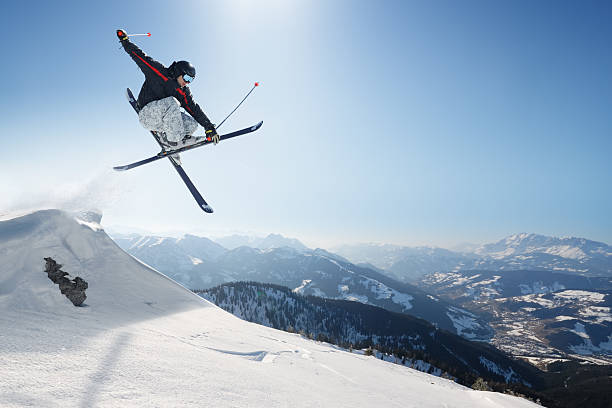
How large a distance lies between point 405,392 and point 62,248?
14454mm

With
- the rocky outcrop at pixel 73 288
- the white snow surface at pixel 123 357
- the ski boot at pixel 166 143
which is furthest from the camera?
the ski boot at pixel 166 143

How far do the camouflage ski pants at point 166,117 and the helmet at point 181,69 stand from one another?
830 millimetres

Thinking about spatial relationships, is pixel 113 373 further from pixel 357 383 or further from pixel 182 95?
pixel 182 95

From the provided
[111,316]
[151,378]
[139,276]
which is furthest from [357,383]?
[139,276]

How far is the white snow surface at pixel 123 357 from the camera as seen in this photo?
3.27 meters

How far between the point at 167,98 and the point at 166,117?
639 millimetres

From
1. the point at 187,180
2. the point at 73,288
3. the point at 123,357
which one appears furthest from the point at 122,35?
the point at 123,357

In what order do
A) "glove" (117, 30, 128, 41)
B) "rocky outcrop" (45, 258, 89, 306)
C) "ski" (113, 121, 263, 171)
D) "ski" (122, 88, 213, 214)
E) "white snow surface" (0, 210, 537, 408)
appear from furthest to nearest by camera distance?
1. "ski" (122, 88, 213, 214)
2. "ski" (113, 121, 263, 171)
3. "glove" (117, 30, 128, 41)
4. "rocky outcrop" (45, 258, 89, 306)
5. "white snow surface" (0, 210, 537, 408)

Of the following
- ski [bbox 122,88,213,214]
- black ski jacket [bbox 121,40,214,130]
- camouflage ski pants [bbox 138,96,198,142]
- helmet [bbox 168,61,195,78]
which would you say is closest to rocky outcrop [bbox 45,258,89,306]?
ski [bbox 122,88,213,214]

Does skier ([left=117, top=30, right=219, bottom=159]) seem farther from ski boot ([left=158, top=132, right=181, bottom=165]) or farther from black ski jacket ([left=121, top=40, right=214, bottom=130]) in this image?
ski boot ([left=158, top=132, right=181, bottom=165])

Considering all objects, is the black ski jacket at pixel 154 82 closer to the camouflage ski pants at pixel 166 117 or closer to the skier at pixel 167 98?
the skier at pixel 167 98

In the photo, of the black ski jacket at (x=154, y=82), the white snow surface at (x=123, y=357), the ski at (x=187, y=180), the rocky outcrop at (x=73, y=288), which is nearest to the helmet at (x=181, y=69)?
the black ski jacket at (x=154, y=82)

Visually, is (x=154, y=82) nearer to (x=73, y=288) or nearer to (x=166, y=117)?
(x=166, y=117)

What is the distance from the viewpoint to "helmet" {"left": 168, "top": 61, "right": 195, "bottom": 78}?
342 inches
